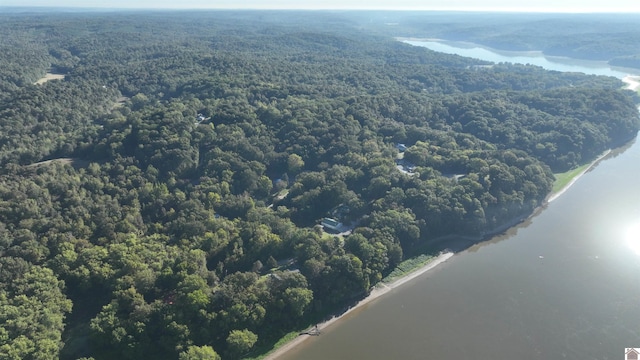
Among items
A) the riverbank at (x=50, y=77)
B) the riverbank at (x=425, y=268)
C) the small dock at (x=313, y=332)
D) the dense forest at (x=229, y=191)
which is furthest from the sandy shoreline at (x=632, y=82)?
the riverbank at (x=50, y=77)

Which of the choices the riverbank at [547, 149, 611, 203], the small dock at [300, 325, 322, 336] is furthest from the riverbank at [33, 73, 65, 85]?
the riverbank at [547, 149, 611, 203]

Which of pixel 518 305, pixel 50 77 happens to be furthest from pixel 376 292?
pixel 50 77

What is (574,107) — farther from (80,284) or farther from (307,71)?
(80,284)

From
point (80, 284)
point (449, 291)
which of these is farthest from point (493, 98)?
point (80, 284)

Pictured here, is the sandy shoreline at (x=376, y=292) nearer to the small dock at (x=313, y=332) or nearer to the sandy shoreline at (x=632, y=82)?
the small dock at (x=313, y=332)

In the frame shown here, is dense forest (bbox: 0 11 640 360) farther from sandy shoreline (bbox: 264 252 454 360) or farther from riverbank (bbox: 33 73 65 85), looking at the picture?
riverbank (bbox: 33 73 65 85)

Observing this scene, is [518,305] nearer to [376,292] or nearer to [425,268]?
[425,268]
